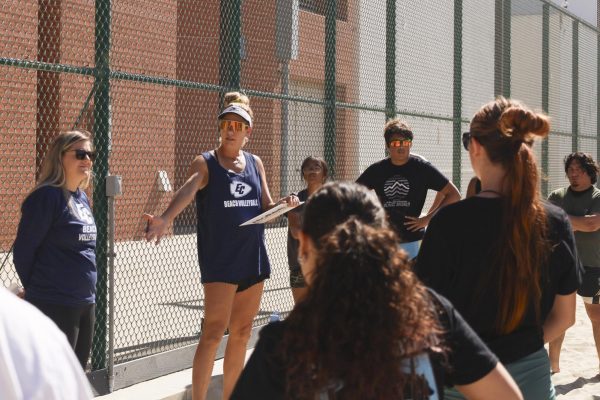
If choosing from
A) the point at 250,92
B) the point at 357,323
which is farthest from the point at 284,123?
the point at 357,323

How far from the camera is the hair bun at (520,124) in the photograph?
323 centimetres

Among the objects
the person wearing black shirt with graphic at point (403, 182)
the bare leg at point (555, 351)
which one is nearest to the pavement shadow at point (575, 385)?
the bare leg at point (555, 351)

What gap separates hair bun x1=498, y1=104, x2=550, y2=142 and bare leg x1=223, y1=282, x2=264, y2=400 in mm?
2819

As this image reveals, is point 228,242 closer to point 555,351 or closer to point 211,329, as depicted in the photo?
point 211,329

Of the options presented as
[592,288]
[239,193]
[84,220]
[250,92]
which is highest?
[250,92]

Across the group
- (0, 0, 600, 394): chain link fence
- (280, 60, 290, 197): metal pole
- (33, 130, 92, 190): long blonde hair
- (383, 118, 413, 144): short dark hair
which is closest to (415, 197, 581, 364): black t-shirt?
(33, 130, 92, 190): long blonde hair

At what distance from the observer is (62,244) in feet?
15.5

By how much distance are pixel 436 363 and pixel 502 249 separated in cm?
102

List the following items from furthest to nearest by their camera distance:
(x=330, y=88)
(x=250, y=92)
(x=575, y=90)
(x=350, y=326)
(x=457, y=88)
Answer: (x=575, y=90)
(x=457, y=88)
(x=330, y=88)
(x=250, y=92)
(x=350, y=326)

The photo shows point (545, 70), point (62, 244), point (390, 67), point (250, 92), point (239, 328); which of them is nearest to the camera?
point (62, 244)

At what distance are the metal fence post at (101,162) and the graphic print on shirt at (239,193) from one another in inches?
37.1

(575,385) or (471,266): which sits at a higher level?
(471,266)

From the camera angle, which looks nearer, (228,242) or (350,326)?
(350,326)

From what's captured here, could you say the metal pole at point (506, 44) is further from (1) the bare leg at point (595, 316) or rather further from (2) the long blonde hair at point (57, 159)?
(2) the long blonde hair at point (57, 159)
